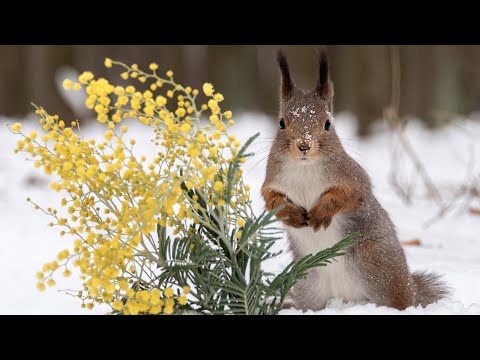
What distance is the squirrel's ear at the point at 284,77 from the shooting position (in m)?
2.65

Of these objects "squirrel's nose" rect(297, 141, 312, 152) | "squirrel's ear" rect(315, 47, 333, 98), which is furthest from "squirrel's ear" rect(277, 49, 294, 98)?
"squirrel's nose" rect(297, 141, 312, 152)

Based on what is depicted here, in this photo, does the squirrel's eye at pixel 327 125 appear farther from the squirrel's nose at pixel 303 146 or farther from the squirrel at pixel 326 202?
the squirrel's nose at pixel 303 146

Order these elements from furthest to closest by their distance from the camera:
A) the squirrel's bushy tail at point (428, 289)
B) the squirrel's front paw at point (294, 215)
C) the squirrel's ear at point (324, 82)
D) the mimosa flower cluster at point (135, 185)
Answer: the squirrel's bushy tail at point (428, 289) < the squirrel's ear at point (324, 82) < the squirrel's front paw at point (294, 215) < the mimosa flower cluster at point (135, 185)

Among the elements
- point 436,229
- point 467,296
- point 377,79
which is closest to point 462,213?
point 436,229

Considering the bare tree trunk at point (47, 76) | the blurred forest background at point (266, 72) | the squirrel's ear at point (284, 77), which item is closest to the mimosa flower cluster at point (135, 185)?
the squirrel's ear at point (284, 77)

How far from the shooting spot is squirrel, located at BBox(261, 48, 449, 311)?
2.67 m

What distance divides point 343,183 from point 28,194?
438 centimetres

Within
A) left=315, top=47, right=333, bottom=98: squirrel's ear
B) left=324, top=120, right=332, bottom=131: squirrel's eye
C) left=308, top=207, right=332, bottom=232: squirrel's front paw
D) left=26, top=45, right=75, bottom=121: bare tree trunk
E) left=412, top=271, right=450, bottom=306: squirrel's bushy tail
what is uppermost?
left=26, top=45, right=75, bottom=121: bare tree trunk

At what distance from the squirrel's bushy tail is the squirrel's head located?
74cm

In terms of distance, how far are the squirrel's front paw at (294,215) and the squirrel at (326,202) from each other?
16 mm

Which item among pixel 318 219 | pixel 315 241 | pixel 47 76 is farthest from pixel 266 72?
pixel 318 219

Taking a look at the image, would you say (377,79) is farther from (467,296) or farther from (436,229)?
(467,296)

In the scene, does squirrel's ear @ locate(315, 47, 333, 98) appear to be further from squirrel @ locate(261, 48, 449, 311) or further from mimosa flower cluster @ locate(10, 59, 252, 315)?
mimosa flower cluster @ locate(10, 59, 252, 315)
